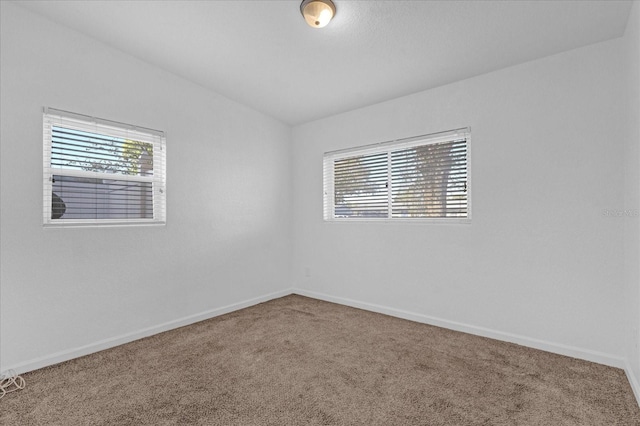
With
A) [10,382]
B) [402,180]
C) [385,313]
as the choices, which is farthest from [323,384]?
[402,180]

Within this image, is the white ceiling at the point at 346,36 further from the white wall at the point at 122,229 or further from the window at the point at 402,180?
the window at the point at 402,180

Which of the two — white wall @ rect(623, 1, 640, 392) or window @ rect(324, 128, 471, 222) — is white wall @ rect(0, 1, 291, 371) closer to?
window @ rect(324, 128, 471, 222)

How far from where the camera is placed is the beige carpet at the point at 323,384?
67.9 inches

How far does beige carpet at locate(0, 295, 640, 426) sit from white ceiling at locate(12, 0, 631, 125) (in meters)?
2.47

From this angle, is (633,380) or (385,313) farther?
(385,313)

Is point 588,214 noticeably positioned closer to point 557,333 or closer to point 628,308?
point 628,308

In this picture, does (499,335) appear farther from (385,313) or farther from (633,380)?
(385,313)

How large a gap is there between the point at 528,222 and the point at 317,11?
94.1 inches

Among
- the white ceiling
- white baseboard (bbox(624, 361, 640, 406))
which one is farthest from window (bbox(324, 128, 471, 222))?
white baseboard (bbox(624, 361, 640, 406))

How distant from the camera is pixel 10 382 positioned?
207cm

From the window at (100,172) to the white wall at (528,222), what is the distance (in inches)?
96.7

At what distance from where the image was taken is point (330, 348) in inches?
103

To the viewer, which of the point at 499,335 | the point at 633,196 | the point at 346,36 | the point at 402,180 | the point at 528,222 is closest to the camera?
the point at 633,196

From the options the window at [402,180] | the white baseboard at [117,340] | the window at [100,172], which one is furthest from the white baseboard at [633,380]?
the window at [100,172]
